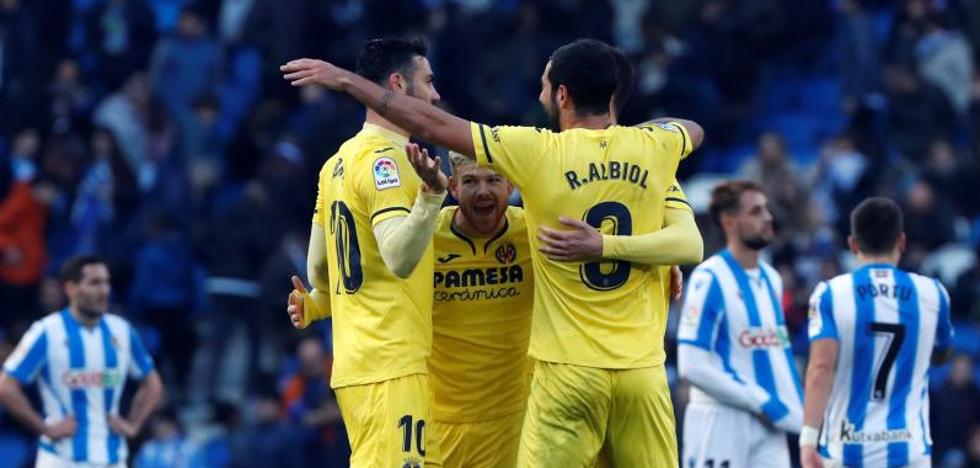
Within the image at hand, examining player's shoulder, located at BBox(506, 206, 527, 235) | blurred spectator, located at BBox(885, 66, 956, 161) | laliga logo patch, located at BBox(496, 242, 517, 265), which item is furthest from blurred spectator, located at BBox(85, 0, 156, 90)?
laliga logo patch, located at BBox(496, 242, 517, 265)

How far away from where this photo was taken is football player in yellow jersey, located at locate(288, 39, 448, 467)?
8930mm

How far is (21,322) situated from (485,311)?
10.3 meters

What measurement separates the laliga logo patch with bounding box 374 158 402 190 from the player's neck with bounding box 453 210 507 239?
81cm

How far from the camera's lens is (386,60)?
30.4 ft

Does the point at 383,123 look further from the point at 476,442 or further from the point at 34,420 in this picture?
the point at 34,420

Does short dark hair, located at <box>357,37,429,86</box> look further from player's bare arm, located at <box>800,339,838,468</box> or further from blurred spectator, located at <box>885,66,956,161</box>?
blurred spectator, located at <box>885,66,956,161</box>

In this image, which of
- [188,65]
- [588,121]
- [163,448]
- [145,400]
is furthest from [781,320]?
[188,65]

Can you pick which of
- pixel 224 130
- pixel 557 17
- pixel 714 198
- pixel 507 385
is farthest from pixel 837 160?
pixel 507 385

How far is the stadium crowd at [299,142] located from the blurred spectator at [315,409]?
0.03 meters

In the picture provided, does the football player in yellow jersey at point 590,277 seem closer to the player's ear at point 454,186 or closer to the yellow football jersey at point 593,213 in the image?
the yellow football jersey at point 593,213

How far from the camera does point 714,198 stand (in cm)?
1241

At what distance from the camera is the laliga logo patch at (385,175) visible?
29.3 feet

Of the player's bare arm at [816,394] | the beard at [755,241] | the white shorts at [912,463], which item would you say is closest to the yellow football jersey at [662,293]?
the player's bare arm at [816,394]

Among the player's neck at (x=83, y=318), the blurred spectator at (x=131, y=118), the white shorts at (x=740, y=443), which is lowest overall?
the white shorts at (x=740, y=443)
